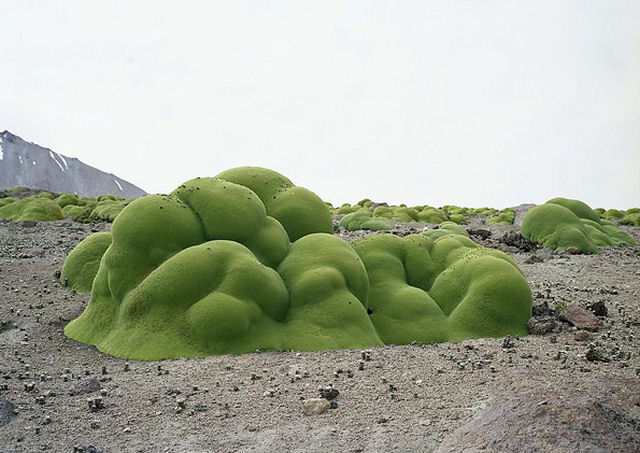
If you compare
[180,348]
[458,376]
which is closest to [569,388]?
[458,376]

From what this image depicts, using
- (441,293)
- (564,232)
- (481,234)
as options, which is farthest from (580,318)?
(481,234)

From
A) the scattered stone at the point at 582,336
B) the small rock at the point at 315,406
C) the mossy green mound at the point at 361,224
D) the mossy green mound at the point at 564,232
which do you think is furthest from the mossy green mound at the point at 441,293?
the mossy green mound at the point at 361,224

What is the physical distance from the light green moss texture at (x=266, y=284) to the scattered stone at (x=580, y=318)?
928 mm

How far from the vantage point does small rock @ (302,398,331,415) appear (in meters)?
7.02

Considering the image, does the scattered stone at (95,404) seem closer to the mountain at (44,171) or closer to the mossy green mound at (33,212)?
the mossy green mound at (33,212)

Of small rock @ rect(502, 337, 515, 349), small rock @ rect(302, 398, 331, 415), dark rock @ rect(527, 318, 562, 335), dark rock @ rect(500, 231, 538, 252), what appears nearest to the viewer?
small rock @ rect(302, 398, 331, 415)

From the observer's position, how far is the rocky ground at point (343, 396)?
5.93 meters

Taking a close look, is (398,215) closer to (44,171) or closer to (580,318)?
(580,318)

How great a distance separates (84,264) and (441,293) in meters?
11.4

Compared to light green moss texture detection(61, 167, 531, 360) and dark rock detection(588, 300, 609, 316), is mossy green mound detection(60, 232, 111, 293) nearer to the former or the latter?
light green moss texture detection(61, 167, 531, 360)

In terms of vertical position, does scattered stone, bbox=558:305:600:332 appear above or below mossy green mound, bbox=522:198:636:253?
below

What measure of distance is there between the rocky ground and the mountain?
188 m

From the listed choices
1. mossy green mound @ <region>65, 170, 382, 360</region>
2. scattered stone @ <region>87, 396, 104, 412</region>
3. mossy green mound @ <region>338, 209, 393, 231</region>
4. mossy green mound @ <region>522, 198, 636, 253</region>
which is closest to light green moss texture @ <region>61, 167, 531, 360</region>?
mossy green mound @ <region>65, 170, 382, 360</region>

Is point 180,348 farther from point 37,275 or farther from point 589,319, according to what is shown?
point 37,275
